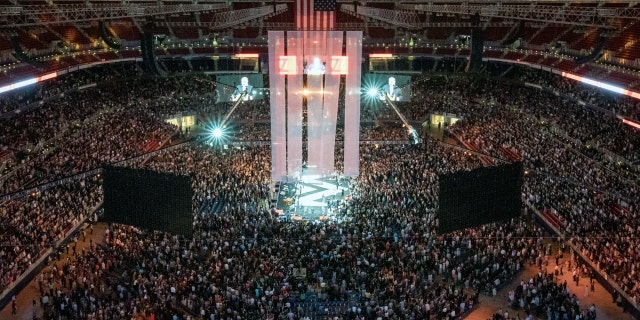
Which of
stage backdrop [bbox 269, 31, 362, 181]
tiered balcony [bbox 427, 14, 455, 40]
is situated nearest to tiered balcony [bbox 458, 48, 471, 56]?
tiered balcony [bbox 427, 14, 455, 40]

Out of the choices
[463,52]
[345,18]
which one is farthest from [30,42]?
[463,52]

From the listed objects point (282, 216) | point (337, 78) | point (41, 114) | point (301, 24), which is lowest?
point (282, 216)

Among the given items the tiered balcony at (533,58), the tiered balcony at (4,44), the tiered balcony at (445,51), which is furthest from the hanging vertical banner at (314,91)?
the tiered balcony at (445,51)

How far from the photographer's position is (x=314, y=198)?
30.5 meters

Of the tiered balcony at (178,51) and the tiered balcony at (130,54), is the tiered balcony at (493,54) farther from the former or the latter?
the tiered balcony at (130,54)

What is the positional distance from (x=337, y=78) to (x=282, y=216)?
727 cm

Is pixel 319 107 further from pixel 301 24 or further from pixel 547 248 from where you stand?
pixel 547 248

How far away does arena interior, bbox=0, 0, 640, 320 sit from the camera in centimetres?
2056

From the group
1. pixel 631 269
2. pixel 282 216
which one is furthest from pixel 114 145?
pixel 631 269

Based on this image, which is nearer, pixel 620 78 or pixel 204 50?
pixel 620 78

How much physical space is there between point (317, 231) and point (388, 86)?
2295 centimetres

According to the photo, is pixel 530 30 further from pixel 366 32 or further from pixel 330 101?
pixel 330 101

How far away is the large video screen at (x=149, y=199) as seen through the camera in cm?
2198

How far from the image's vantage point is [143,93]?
140ft
